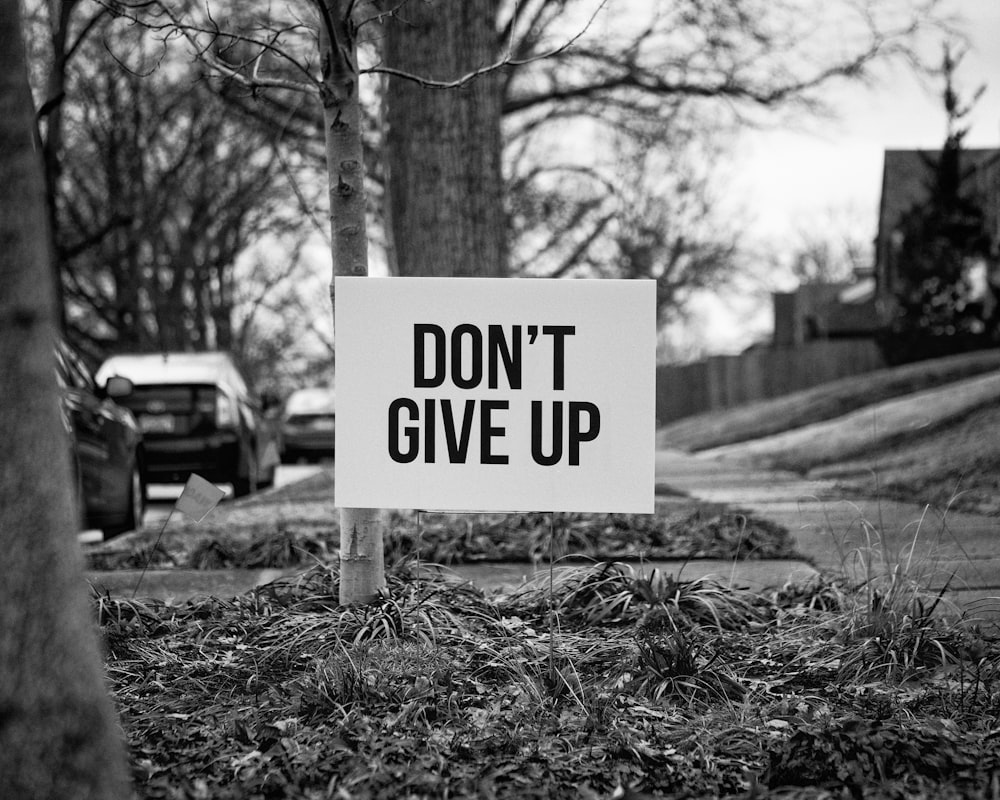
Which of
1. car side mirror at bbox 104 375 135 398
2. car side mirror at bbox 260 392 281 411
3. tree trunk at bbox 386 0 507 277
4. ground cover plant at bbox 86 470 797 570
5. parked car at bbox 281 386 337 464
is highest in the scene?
tree trunk at bbox 386 0 507 277

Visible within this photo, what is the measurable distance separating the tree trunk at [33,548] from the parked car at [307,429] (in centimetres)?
1983

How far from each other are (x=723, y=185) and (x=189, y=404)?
2243 centimetres

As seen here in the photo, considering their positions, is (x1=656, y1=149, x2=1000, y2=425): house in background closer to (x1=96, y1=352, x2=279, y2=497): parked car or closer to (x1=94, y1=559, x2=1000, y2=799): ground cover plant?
(x1=96, y1=352, x2=279, y2=497): parked car

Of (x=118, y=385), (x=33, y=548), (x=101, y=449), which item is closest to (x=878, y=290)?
(x=118, y=385)

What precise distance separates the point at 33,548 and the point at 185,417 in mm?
10400

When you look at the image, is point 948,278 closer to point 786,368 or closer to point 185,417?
point 786,368

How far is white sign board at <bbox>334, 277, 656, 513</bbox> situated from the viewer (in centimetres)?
350

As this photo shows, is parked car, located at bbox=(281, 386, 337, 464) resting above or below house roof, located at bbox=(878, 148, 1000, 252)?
below

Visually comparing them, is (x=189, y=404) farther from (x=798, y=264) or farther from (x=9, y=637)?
(x=798, y=264)

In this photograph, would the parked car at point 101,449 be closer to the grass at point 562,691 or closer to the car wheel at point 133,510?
the car wheel at point 133,510

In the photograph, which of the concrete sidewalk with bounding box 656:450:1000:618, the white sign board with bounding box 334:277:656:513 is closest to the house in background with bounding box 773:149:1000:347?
the concrete sidewalk with bounding box 656:450:1000:618

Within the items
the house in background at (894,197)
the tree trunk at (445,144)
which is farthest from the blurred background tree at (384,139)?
the house in background at (894,197)

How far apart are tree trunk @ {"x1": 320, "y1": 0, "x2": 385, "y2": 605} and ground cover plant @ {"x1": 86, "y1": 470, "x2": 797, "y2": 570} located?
49.3 inches

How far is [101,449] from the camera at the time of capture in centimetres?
791
